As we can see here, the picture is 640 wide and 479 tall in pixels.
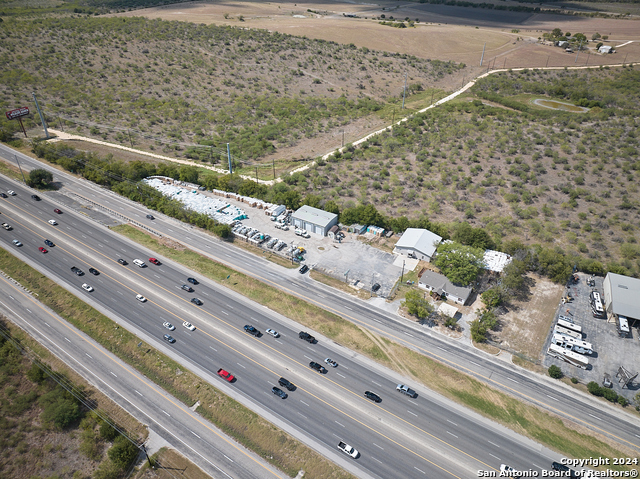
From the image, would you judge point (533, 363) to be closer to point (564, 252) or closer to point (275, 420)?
point (564, 252)

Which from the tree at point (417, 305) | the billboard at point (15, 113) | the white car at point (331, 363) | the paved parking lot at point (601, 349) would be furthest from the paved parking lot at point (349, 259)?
the billboard at point (15, 113)

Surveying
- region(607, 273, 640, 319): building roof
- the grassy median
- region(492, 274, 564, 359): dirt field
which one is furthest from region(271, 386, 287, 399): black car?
region(607, 273, 640, 319): building roof

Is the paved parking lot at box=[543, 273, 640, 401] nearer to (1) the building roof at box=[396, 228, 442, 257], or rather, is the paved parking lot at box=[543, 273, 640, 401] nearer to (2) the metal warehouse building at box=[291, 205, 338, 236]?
(1) the building roof at box=[396, 228, 442, 257]

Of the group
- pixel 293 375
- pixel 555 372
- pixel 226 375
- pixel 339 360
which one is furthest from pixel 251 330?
pixel 555 372

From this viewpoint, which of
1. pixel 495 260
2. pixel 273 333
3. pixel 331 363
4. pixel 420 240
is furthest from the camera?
pixel 420 240

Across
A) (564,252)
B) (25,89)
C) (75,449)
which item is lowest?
(75,449)

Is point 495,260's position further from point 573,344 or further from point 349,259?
point 349,259

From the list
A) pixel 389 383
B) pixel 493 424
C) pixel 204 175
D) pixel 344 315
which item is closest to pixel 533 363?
pixel 493 424
